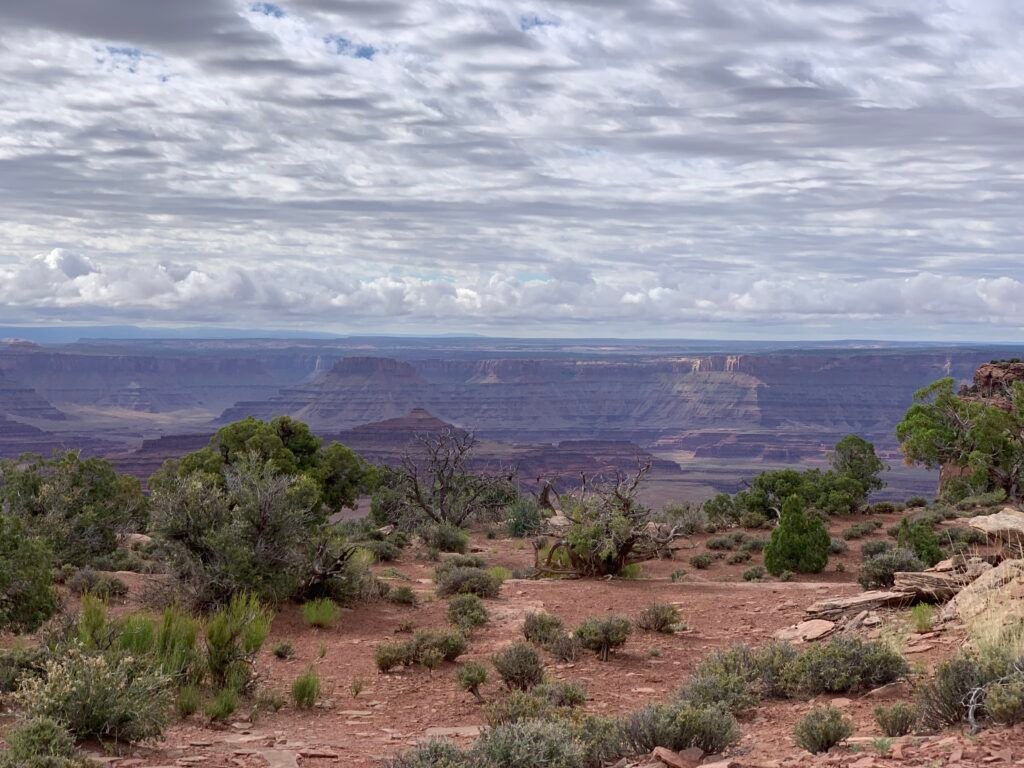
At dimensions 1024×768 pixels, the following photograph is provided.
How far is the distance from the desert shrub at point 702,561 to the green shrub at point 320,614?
11734 millimetres

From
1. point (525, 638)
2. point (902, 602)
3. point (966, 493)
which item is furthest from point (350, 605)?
point (966, 493)

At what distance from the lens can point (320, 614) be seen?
16656 mm

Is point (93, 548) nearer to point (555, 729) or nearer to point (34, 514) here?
point (34, 514)

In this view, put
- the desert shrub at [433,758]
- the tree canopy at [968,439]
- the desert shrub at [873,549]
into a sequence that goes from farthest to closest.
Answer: the tree canopy at [968,439], the desert shrub at [873,549], the desert shrub at [433,758]

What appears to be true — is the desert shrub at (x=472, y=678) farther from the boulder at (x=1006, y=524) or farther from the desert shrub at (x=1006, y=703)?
the boulder at (x=1006, y=524)

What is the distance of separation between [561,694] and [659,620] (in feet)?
16.3

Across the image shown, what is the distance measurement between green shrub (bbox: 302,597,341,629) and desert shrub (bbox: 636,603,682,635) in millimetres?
5057

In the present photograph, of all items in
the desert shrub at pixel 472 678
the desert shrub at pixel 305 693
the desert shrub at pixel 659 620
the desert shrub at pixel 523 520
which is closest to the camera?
the desert shrub at pixel 305 693

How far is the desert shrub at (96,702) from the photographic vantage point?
8.27 m

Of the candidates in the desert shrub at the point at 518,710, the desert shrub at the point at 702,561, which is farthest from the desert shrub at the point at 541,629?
the desert shrub at the point at 702,561

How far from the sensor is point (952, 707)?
7957mm

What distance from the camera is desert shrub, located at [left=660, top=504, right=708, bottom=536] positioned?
3244 centimetres

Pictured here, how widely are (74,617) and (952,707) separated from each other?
9688 millimetres

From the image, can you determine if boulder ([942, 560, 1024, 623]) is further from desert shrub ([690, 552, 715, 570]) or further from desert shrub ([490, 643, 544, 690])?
desert shrub ([690, 552, 715, 570])
